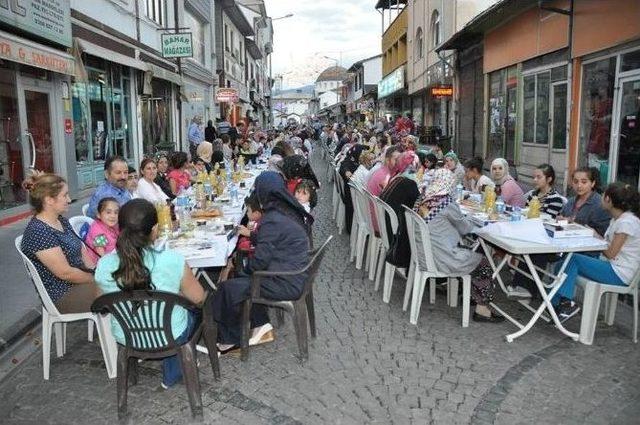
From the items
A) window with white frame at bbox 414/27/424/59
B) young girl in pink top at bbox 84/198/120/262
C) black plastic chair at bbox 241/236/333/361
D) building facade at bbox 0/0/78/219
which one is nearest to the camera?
black plastic chair at bbox 241/236/333/361

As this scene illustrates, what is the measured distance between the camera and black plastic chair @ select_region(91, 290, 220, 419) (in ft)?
10.4

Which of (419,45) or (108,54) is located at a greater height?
(419,45)

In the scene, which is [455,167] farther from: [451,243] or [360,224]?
[451,243]

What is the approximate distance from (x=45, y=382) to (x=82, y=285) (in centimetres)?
73

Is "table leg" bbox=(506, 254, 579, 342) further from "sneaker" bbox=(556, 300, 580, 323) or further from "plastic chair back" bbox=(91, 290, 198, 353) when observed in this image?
"plastic chair back" bbox=(91, 290, 198, 353)

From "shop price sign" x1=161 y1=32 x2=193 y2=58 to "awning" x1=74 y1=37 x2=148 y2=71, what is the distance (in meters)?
1.60

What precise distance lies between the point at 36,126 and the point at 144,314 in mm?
8251

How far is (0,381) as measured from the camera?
4062 millimetres

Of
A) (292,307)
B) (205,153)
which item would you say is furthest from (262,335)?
(205,153)

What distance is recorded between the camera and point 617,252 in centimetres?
458

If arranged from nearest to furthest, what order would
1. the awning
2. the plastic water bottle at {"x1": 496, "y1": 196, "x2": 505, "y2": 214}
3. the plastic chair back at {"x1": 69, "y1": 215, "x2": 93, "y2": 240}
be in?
the plastic chair back at {"x1": 69, "y1": 215, "x2": 93, "y2": 240}, the plastic water bottle at {"x1": 496, "y1": 196, "x2": 505, "y2": 214}, the awning

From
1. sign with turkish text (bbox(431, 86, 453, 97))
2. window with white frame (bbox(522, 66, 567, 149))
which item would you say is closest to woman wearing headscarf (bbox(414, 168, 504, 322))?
window with white frame (bbox(522, 66, 567, 149))

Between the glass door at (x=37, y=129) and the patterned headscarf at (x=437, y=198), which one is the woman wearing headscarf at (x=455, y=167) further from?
the glass door at (x=37, y=129)

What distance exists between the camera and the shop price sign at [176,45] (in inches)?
632
